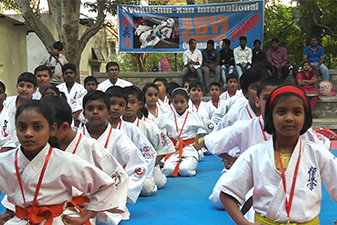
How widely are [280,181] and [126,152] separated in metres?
1.65

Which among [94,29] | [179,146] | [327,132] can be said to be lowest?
[327,132]

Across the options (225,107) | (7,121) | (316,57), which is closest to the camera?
(7,121)

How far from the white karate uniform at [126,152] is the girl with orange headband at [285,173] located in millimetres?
1459

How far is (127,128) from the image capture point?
4090 mm

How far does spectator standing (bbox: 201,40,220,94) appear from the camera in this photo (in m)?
9.79

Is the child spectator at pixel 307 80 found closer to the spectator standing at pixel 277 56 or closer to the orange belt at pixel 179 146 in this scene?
the spectator standing at pixel 277 56

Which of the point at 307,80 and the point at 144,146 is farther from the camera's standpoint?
the point at 307,80

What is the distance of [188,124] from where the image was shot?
575 cm

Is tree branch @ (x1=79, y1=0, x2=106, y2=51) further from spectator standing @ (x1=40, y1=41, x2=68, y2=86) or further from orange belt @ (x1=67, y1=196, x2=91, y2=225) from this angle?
orange belt @ (x1=67, y1=196, x2=91, y2=225)

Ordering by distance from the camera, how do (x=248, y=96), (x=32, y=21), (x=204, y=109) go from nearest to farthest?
1. (x=248, y=96)
2. (x=204, y=109)
3. (x=32, y=21)

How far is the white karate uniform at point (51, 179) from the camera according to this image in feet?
6.81

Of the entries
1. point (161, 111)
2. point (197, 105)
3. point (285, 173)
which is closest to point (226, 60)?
point (197, 105)

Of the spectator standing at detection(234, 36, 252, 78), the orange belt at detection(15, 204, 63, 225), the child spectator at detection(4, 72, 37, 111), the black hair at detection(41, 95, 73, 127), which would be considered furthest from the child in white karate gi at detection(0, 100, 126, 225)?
the spectator standing at detection(234, 36, 252, 78)

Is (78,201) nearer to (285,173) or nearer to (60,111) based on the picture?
(60,111)
